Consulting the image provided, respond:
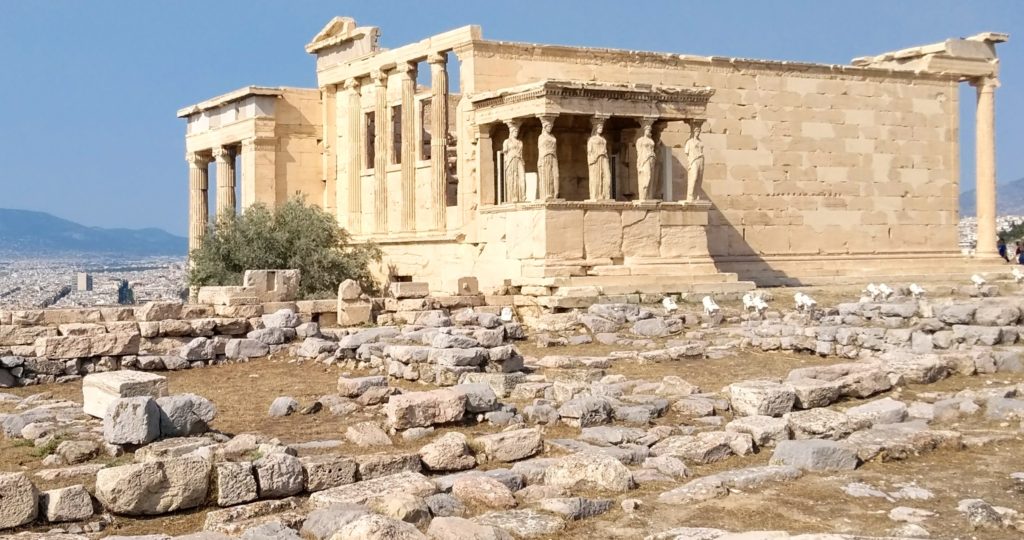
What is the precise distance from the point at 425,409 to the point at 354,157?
17787 millimetres

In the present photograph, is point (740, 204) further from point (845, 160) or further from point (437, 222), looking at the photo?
point (437, 222)

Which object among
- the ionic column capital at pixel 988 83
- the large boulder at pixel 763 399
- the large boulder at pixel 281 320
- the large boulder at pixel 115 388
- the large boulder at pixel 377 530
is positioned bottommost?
the large boulder at pixel 377 530

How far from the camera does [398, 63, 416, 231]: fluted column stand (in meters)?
24.9

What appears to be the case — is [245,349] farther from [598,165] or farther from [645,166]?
[645,166]

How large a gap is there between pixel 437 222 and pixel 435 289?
1.55 meters

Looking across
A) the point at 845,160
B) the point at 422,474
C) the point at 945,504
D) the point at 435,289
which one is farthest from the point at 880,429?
the point at 845,160

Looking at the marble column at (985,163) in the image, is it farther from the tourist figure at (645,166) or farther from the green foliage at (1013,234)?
the green foliage at (1013,234)

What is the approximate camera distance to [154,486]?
276 inches

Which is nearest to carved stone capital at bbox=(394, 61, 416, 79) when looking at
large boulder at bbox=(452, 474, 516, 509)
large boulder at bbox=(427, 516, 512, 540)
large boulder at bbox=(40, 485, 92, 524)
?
large boulder at bbox=(452, 474, 516, 509)

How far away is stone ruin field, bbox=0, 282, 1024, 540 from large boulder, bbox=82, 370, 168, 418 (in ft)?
Result: 0.09

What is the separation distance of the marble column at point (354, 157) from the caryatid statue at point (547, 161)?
7249 mm

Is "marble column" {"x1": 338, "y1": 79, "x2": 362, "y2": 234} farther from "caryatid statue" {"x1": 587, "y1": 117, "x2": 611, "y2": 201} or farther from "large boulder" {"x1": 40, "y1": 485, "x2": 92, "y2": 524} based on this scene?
"large boulder" {"x1": 40, "y1": 485, "x2": 92, "y2": 524}

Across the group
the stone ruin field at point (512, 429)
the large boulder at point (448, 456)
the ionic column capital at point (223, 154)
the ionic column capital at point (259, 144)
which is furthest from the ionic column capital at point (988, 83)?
Result: the large boulder at point (448, 456)

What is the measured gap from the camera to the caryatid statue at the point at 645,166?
70.0 ft
